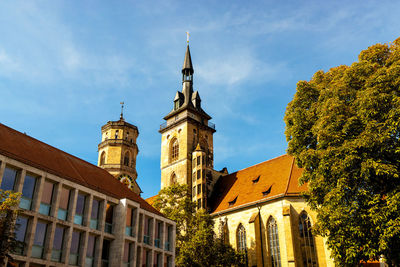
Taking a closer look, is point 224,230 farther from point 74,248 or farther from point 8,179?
point 8,179

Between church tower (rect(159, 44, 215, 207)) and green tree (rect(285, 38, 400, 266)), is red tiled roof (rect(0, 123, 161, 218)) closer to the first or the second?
green tree (rect(285, 38, 400, 266))

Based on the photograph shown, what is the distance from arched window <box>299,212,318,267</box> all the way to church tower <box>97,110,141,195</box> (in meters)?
22.6

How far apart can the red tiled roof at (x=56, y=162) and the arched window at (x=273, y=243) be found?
510 inches

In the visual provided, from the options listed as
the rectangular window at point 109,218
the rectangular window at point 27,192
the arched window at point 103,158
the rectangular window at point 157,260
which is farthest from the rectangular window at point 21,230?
the arched window at point 103,158

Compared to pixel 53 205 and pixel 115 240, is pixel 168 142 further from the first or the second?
pixel 53 205

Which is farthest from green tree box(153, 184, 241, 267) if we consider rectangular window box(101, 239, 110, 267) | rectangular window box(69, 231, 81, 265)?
rectangular window box(69, 231, 81, 265)

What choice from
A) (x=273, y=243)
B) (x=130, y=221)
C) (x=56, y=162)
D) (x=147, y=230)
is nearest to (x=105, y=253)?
(x=130, y=221)

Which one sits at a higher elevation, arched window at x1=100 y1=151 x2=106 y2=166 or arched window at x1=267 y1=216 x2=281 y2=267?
arched window at x1=100 y1=151 x2=106 y2=166

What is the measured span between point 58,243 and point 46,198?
2.62m

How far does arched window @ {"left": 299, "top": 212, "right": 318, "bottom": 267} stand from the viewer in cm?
3322

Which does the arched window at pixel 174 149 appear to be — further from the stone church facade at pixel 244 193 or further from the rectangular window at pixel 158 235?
the rectangular window at pixel 158 235

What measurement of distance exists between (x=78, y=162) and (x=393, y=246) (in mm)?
21211

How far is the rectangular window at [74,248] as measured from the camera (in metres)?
22.0

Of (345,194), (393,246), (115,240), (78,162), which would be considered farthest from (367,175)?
(78,162)
